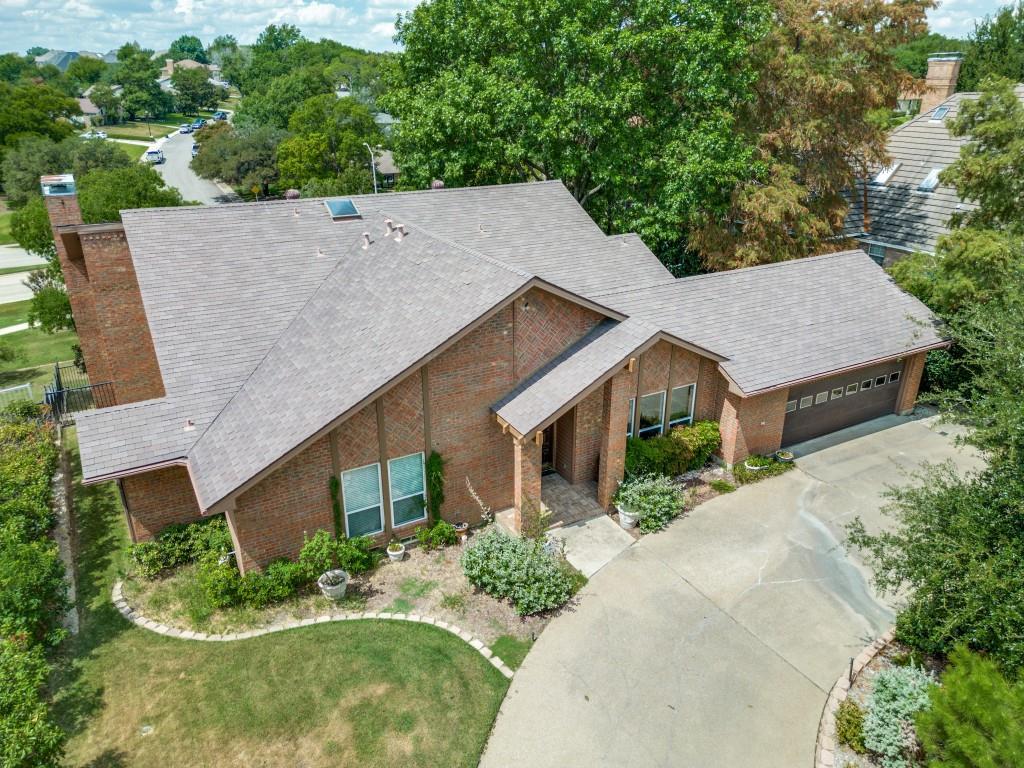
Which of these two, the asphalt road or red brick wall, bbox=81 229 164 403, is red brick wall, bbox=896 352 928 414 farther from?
the asphalt road

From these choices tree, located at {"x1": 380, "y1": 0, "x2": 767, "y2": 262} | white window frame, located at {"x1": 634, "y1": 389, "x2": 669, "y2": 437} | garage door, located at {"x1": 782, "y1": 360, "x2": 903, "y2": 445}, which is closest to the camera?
white window frame, located at {"x1": 634, "y1": 389, "x2": 669, "y2": 437}

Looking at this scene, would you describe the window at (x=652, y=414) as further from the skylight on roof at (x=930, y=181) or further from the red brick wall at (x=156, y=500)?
the skylight on roof at (x=930, y=181)

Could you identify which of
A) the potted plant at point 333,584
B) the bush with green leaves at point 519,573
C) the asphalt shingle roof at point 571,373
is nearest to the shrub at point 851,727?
the bush with green leaves at point 519,573

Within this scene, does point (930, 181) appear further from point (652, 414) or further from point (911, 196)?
point (652, 414)

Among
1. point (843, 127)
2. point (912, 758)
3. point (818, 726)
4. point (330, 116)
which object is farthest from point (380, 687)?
point (330, 116)

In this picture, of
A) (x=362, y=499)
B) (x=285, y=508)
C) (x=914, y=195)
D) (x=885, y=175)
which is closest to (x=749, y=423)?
(x=362, y=499)

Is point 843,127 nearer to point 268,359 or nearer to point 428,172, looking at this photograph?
point 428,172

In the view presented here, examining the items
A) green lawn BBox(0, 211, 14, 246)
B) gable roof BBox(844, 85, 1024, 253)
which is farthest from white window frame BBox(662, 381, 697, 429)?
green lawn BBox(0, 211, 14, 246)
